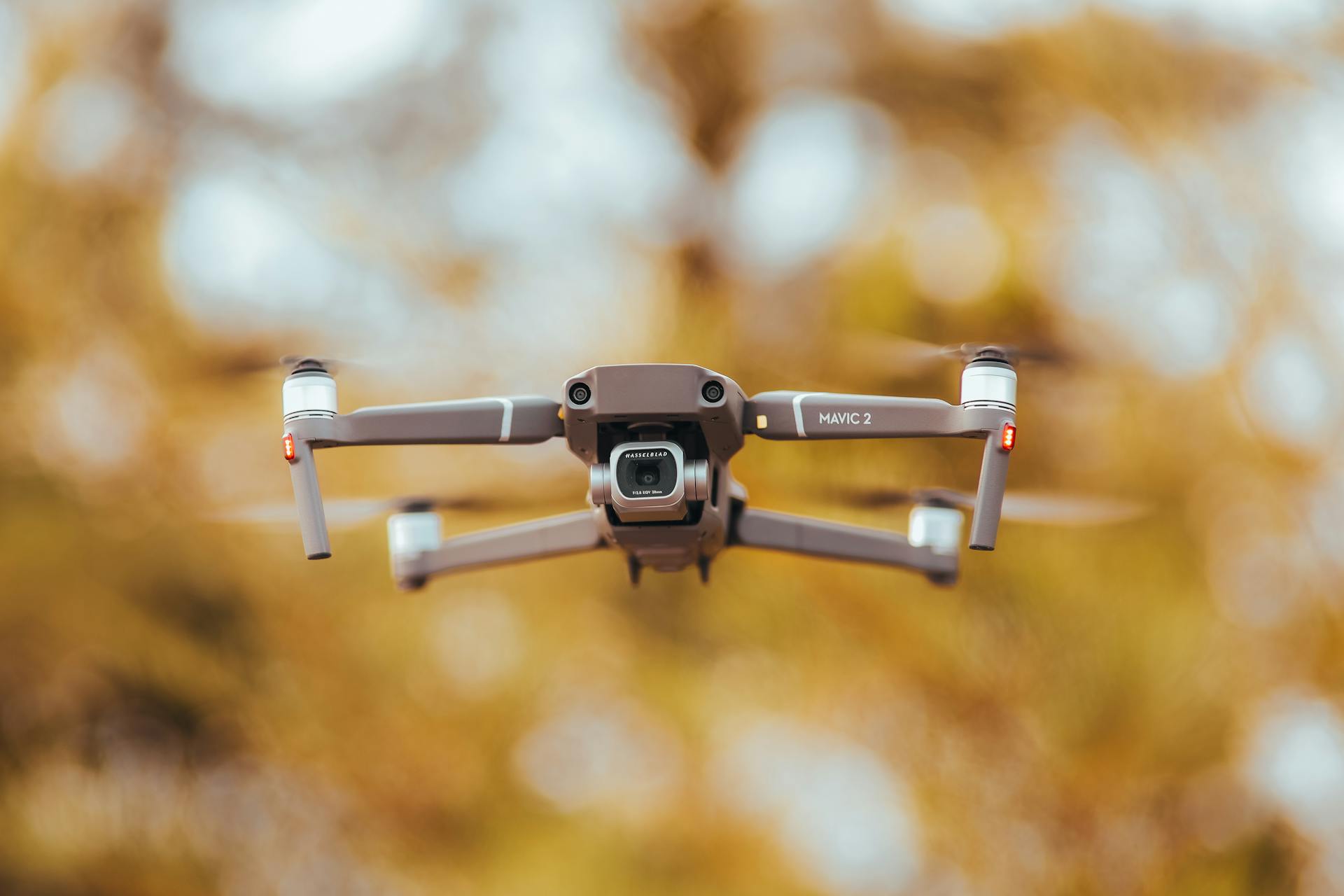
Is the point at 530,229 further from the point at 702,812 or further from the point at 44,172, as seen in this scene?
the point at 702,812

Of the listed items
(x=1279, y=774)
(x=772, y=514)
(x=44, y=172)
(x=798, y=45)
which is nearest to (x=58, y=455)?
(x=44, y=172)

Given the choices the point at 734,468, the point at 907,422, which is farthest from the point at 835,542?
the point at 734,468

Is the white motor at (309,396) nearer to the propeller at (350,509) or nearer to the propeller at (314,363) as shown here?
the propeller at (314,363)

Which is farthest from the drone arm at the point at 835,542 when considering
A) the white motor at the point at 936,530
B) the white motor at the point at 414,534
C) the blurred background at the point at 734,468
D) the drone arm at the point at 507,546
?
the blurred background at the point at 734,468

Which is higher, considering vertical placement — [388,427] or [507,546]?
[388,427]

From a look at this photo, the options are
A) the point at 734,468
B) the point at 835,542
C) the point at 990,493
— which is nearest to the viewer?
the point at 990,493

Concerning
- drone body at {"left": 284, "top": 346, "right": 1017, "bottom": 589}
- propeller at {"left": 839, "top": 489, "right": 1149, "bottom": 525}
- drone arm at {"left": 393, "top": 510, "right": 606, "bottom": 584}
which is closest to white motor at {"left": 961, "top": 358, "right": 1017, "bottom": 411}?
drone body at {"left": 284, "top": 346, "right": 1017, "bottom": 589}

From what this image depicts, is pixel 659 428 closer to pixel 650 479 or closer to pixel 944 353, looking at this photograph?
pixel 650 479
